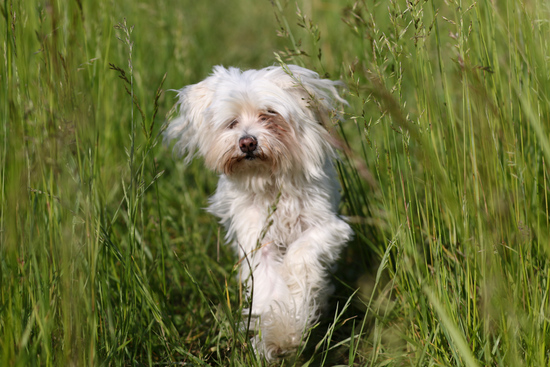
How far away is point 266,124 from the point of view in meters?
2.81

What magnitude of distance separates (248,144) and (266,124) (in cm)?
19

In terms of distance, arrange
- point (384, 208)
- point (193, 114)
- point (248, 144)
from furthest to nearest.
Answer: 1. point (193, 114)
2. point (248, 144)
3. point (384, 208)

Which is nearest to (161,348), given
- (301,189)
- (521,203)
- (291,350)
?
(291,350)

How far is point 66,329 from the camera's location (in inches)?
64.4

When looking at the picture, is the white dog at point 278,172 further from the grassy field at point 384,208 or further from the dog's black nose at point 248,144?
the grassy field at point 384,208

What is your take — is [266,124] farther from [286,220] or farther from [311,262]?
[311,262]

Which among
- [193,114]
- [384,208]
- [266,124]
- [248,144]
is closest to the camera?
[384,208]

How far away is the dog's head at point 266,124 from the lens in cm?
273

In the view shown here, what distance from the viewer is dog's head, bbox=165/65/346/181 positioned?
2732 millimetres

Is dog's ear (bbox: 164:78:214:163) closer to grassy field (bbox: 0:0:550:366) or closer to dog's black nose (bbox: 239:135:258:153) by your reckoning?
dog's black nose (bbox: 239:135:258:153)

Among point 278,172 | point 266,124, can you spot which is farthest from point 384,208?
point 266,124

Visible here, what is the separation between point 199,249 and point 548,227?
2142mm

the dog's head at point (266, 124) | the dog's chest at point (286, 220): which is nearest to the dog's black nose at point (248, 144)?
the dog's head at point (266, 124)

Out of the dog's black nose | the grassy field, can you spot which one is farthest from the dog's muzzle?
the grassy field
